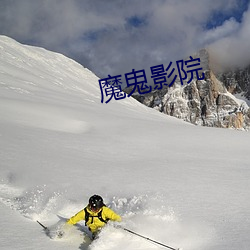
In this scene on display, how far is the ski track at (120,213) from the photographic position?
16.8 feet

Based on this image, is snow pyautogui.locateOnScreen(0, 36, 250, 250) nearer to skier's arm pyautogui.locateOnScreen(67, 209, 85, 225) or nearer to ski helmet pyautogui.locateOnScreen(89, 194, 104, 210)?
skier's arm pyautogui.locateOnScreen(67, 209, 85, 225)

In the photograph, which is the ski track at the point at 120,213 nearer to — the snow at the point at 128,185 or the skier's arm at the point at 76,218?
the snow at the point at 128,185

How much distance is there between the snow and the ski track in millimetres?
19

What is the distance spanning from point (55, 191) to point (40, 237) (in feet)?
7.07

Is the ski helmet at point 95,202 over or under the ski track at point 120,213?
over

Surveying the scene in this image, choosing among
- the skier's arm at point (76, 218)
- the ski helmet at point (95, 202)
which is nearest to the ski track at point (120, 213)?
the skier's arm at point (76, 218)

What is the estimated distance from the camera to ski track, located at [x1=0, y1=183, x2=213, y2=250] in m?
5.11

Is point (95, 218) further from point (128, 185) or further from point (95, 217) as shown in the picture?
point (128, 185)

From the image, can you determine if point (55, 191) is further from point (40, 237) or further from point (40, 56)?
point (40, 56)

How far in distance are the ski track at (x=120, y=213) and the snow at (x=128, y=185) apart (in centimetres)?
2

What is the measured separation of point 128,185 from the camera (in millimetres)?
7641

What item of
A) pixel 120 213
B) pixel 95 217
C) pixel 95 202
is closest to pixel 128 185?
pixel 120 213

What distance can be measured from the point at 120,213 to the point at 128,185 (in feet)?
4.64

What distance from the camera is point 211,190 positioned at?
723 cm
